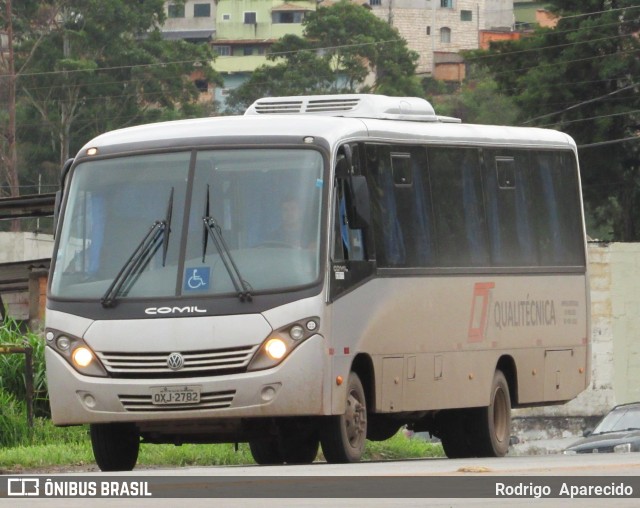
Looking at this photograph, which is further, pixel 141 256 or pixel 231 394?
pixel 141 256

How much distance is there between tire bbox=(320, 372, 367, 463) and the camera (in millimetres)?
14891

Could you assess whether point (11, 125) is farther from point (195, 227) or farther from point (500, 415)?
point (195, 227)

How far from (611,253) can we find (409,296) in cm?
2869

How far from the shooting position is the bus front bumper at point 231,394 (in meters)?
14.3

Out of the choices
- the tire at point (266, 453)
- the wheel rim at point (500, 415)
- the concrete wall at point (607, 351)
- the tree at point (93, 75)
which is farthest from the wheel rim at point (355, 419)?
the tree at point (93, 75)

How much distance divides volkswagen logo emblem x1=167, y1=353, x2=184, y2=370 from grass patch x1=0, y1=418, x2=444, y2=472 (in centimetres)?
249

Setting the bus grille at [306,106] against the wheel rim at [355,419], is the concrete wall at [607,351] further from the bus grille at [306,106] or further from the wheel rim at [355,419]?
the wheel rim at [355,419]

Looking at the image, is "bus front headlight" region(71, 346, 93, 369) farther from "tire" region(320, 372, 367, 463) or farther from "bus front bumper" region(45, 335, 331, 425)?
"tire" region(320, 372, 367, 463)

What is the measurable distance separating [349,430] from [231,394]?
1.24 m

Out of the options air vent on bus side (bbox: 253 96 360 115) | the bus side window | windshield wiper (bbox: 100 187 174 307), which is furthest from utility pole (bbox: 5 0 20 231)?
windshield wiper (bbox: 100 187 174 307)

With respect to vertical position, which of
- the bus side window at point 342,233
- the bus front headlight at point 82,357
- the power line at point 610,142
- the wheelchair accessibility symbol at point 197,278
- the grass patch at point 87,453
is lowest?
the power line at point 610,142

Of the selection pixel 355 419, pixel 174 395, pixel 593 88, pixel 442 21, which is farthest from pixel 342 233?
pixel 442 21

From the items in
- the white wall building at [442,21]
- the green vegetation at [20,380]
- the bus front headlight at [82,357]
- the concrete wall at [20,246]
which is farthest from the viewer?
the white wall building at [442,21]

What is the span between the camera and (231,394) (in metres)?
14.3
